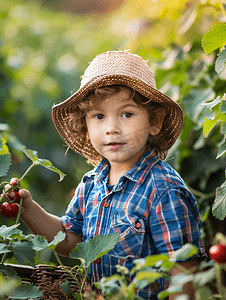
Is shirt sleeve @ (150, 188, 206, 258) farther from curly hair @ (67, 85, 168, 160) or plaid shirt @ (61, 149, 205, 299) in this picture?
curly hair @ (67, 85, 168, 160)

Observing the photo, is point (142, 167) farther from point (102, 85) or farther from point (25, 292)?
point (25, 292)

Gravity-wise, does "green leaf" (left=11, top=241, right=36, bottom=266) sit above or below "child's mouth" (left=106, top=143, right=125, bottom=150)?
below

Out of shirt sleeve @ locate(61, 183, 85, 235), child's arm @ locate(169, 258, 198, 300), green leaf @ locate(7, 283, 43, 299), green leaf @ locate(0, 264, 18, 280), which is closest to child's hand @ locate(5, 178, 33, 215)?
shirt sleeve @ locate(61, 183, 85, 235)

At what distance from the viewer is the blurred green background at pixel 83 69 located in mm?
1704

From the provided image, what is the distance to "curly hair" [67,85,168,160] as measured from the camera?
1.10m

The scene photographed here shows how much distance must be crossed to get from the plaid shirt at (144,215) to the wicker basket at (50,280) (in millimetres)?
61

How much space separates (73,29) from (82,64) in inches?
56.7

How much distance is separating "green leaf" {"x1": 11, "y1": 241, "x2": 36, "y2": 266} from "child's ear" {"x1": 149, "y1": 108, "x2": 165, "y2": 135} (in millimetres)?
531

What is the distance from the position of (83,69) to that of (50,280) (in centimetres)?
264

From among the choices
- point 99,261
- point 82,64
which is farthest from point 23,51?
point 99,261

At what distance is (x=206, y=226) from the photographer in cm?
169

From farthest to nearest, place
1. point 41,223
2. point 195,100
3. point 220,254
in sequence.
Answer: point 195,100 → point 41,223 → point 220,254

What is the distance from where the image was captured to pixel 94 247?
35.4 inches

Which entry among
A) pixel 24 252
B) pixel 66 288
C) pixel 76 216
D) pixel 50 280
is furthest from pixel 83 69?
pixel 24 252
